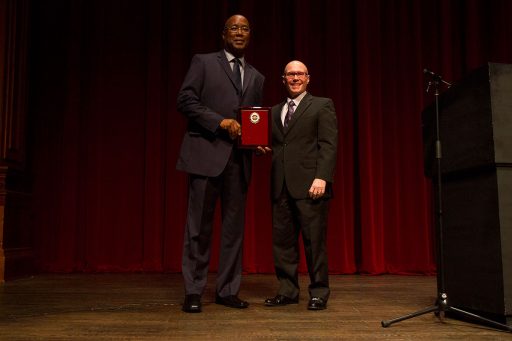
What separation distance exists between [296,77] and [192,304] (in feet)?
3.86

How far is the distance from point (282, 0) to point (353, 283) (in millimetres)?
2508

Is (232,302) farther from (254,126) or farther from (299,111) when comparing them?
(299,111)

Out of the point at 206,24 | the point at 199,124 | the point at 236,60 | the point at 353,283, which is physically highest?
the point at 206,24

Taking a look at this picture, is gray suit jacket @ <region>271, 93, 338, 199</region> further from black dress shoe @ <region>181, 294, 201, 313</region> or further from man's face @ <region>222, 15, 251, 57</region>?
black dress shoe @ <region>181, 294, 201, 313</region>

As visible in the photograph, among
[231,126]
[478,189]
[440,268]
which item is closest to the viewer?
[478,189]

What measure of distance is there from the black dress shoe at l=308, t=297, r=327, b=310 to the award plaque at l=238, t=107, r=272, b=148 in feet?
2.45

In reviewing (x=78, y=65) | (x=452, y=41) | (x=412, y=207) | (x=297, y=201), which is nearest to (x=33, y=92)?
(x=78, y=65)

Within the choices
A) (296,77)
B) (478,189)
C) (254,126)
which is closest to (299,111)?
(296,77)

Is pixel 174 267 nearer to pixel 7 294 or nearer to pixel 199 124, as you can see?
pixel 7 294

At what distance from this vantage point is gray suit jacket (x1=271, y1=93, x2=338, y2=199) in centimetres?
226

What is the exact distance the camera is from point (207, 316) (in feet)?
6.56

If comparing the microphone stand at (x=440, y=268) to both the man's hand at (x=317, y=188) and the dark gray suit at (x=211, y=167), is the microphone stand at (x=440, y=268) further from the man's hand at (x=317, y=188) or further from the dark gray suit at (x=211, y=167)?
the dark gray suit at (x=211, y=167)

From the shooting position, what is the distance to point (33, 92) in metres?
4.01

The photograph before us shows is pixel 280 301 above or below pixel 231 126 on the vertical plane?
below
